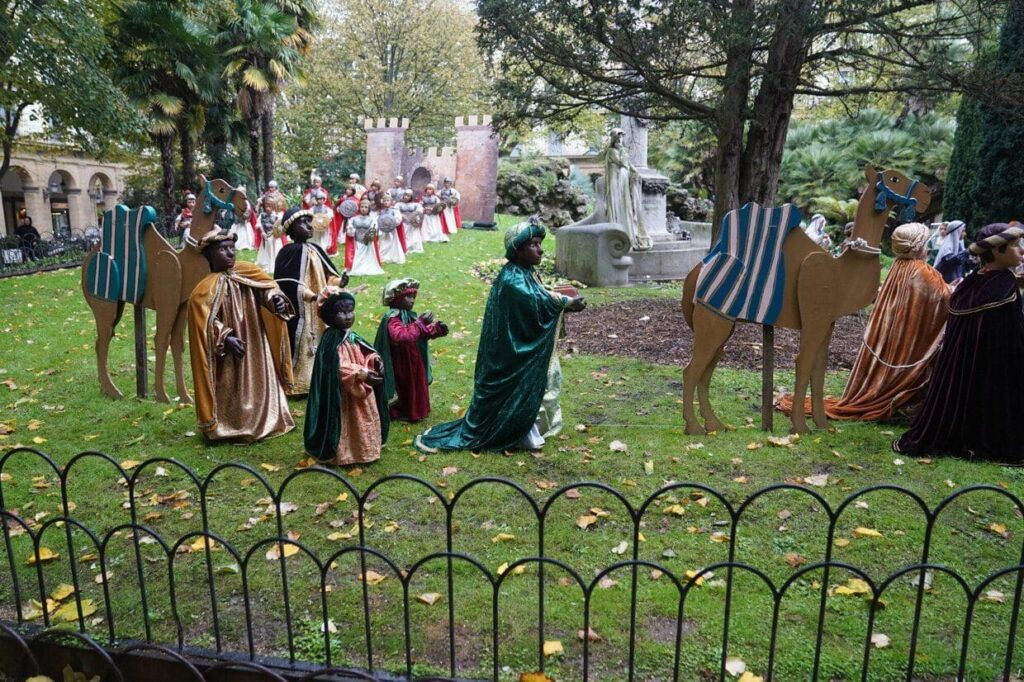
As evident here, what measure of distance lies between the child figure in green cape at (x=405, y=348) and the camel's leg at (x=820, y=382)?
3153 mm

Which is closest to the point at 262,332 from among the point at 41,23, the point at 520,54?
the point at 520,54

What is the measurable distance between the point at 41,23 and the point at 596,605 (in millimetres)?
15061

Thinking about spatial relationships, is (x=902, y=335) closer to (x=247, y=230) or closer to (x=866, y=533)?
(x=866, y=533)

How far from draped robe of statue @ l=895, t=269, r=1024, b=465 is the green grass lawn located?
20 cm

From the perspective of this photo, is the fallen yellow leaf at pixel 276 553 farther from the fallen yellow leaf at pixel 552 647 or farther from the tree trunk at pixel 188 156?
the tree trunk at pixel 188 156

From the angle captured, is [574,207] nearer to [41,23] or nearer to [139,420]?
[41,23]

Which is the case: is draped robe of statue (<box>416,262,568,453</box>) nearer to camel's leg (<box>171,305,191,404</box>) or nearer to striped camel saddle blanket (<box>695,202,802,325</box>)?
striped camel saddle blanket (<box>695,202,802,325</box>)

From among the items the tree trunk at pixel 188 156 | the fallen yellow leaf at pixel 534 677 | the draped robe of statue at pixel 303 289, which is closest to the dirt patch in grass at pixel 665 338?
the draped robe of statue at pixel 303 289

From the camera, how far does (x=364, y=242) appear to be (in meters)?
15.3

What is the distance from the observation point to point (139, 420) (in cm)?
664

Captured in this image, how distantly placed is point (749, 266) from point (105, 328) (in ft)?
20.3

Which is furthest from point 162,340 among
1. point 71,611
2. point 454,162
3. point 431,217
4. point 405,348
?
point 454,162

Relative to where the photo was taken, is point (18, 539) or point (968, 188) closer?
point (18, 539)

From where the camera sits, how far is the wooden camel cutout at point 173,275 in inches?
247
